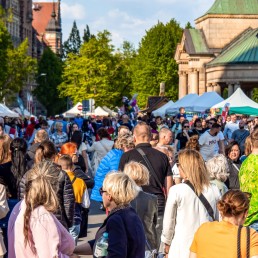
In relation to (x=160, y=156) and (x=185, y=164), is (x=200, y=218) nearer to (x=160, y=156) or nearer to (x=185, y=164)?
(x=185, y=164)

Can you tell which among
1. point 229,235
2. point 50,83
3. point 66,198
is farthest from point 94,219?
point 50,83

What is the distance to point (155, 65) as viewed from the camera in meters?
110

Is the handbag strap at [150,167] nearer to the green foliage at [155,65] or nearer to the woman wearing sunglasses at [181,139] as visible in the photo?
the woman wearing sunglasses at [181,139]

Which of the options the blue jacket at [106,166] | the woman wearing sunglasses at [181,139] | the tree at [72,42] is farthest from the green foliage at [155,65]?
the blue jacket at [106,166]

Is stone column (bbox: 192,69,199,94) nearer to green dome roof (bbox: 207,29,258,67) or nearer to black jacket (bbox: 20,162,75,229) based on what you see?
green dome roof (bbox: 207,29,258,67)

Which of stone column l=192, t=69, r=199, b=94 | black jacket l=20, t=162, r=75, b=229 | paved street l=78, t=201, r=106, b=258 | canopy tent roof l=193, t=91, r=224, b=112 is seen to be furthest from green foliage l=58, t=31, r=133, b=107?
black jacket l=20, t=162, r=75, b=229

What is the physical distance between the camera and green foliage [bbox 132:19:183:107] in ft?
363

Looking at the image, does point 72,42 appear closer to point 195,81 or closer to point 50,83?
point 50,83

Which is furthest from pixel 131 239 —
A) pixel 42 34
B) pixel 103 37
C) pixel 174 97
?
pixel 42 34

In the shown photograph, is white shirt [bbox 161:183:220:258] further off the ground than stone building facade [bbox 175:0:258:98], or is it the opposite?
stone building facade [bbox 175:0:258:98]

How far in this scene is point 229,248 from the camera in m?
7.20

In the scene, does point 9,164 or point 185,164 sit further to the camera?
point 9,164

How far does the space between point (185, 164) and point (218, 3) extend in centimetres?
8399

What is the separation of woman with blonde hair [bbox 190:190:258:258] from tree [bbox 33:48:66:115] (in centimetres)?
13129
